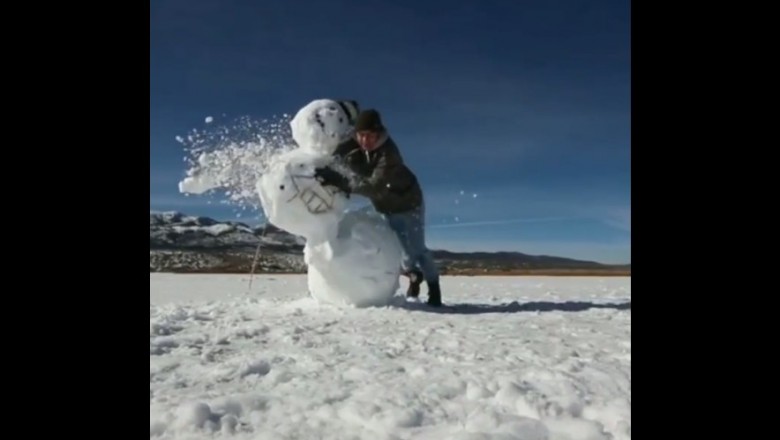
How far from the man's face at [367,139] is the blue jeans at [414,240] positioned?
483 mm

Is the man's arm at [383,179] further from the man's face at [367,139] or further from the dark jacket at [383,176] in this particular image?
the man's face at [367,139]

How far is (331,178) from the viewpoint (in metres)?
3.72

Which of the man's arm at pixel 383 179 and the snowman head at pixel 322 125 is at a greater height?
the snowman head at pixel 322 125

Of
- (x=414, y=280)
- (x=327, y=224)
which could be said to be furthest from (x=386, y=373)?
(x=414, y=280)

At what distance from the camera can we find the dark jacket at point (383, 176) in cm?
389

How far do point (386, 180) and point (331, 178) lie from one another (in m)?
0.39

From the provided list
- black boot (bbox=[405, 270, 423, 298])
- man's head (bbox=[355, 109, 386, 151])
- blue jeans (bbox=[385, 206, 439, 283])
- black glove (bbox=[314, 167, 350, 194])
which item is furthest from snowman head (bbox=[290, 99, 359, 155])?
black boot (bbox=[405, 270, 423, 298])

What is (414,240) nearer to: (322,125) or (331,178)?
(331,178)

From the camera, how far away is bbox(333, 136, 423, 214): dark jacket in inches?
153

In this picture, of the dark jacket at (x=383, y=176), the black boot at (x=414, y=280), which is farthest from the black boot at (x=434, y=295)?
the dark jacket at (x=383, y=176)

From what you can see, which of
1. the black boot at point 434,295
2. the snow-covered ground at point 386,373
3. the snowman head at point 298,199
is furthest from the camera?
the black boot at point 434,295

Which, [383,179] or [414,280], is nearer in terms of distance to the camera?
[383,179]
